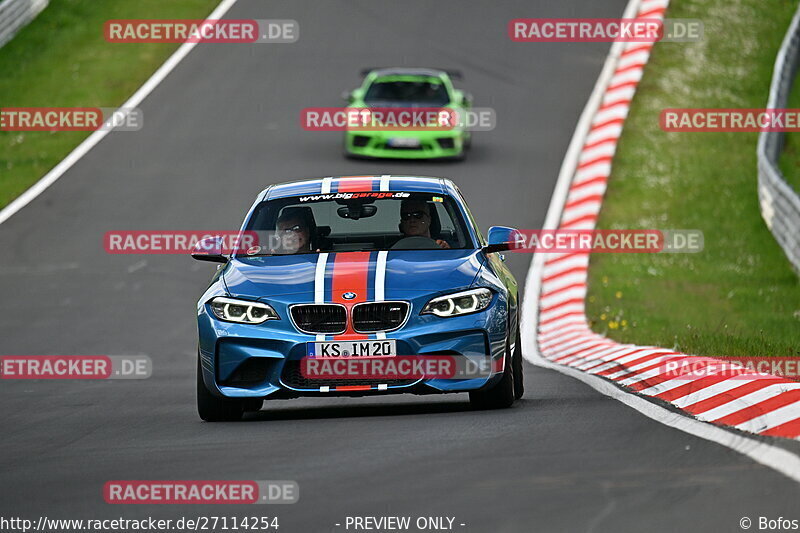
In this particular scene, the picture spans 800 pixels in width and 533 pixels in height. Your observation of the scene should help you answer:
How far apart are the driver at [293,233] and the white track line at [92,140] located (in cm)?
1301

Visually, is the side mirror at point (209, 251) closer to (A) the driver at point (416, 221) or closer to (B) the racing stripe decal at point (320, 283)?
(B) the racing stripe decal at point (320, 283)

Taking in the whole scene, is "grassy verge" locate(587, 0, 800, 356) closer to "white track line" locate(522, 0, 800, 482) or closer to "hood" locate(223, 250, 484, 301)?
"white track line" locate(522, 0, 800, 482)

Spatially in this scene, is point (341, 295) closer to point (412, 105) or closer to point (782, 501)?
point (782, 501)

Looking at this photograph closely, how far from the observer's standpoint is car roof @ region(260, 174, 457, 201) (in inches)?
444

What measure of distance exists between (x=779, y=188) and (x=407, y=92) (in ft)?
23.3

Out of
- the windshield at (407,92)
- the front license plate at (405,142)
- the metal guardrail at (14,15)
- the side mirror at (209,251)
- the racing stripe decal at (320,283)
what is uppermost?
the metal guardrail at (14,15)

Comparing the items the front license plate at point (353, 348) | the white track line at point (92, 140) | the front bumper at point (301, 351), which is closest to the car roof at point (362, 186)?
the front bumper at point (301, 351)

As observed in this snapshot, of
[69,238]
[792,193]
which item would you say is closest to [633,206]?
[792,193]

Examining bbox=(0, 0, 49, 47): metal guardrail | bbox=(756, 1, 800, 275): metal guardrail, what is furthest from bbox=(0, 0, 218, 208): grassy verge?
bbox=(756, 1, 800, 275): metal guardrail

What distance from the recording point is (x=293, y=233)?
10852mm

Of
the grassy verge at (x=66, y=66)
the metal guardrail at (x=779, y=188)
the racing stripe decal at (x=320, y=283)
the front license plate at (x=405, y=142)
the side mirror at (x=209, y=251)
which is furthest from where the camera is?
the grassy verge at (x=66, y=66)

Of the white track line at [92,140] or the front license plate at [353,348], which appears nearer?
the front license plate at [353,348]

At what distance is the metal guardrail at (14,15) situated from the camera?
32.8m

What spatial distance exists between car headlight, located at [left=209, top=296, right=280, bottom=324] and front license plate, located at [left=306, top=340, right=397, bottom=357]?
0.33m
